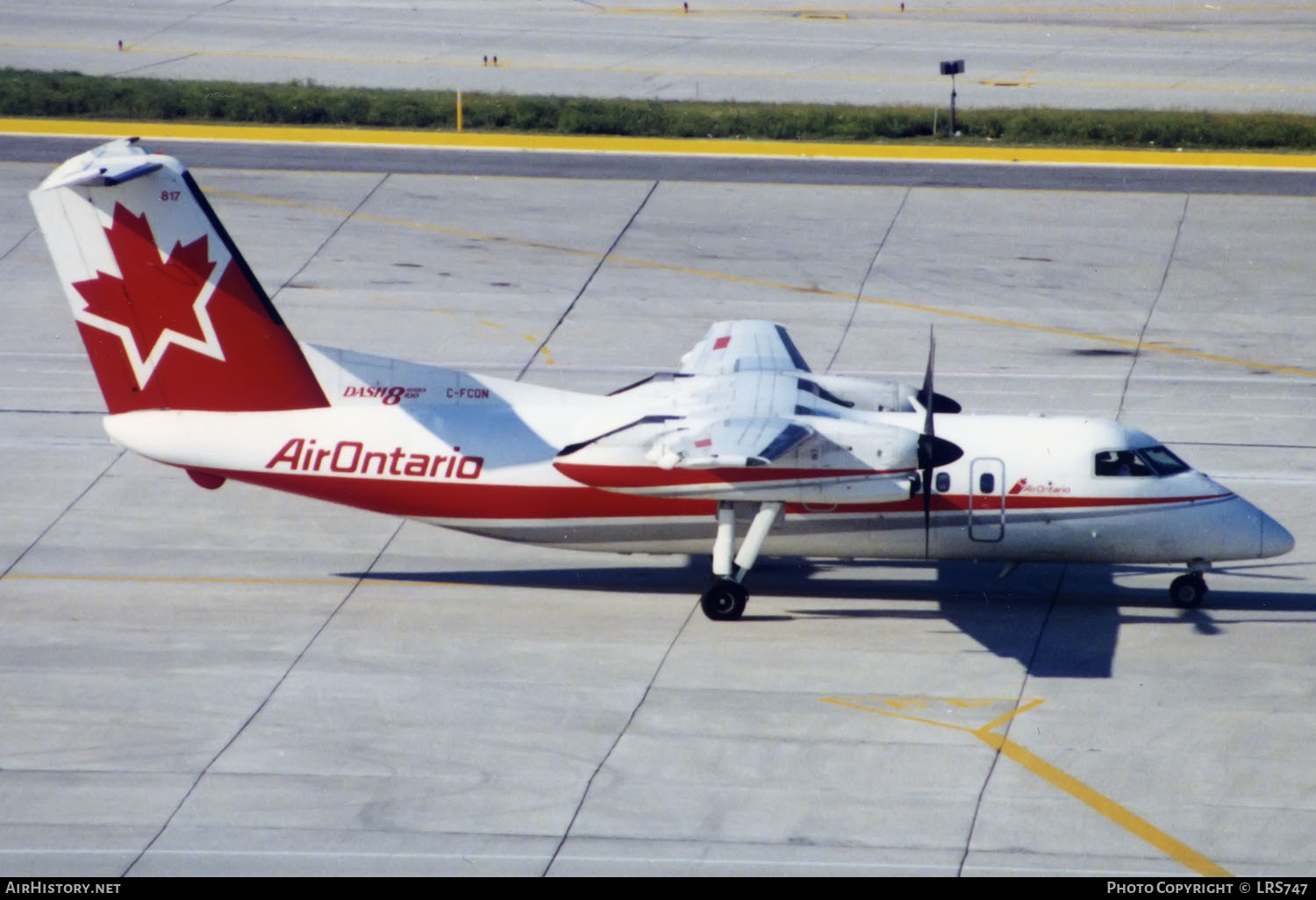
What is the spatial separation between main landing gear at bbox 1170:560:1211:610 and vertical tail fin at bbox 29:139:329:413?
12482 mm

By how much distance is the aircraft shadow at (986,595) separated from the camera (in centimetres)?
2306

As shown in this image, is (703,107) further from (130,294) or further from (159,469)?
(130,294)

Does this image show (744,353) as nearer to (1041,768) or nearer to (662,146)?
(1041,768)

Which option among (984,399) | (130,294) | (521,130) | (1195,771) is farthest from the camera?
(521,130)

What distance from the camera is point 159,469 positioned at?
2864 cm

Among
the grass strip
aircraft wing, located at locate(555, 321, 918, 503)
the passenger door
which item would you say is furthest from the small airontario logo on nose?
the grass strip

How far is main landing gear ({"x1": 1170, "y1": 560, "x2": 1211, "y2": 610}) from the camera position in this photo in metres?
23.9

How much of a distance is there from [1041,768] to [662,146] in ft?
104

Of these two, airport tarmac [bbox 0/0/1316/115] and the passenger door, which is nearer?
the passenger door

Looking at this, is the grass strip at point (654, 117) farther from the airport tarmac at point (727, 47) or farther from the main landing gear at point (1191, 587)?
the main landing gear at point (1191, 587)

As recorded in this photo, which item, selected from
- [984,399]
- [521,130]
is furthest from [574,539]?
[521,130]

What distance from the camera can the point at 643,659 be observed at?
73.0 feet

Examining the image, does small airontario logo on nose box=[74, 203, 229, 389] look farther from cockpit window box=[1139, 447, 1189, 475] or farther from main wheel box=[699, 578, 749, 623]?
cockpit window box=[1139, 447, 1189, 475]

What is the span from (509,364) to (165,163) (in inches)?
473
